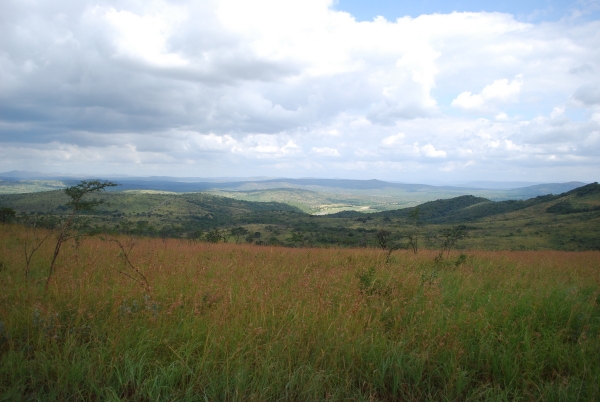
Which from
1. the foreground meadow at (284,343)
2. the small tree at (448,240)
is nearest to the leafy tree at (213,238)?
the small tree at (448,240)

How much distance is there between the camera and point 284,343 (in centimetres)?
344

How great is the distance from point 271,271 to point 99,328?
10.8 feet

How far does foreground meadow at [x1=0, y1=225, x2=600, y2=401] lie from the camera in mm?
2922

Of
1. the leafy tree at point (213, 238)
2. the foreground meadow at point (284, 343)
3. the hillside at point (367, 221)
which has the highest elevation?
the foreground meadow at point (284, 343)

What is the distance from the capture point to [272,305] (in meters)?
4.18

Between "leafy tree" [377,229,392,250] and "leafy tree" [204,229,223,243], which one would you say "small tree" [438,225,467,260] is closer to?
"leafy tree" [377,229,392,250]

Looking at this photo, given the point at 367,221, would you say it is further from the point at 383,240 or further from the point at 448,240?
the point at 448,240

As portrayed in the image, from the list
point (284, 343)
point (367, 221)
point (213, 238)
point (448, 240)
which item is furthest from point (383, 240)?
point (367, 221)

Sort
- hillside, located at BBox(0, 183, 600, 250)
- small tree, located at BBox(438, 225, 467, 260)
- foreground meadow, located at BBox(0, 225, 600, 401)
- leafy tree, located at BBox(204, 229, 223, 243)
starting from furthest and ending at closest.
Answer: hillside, located at BBox(0, 183, 600, 250) → leafy tree, located at BBox(204, 229, 223, 243) → small tree, located at BBox(438, 225, 467, 260) → foreground meadow, located at BBox(0, 225, 600, 401)

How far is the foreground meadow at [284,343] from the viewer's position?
9.59ft

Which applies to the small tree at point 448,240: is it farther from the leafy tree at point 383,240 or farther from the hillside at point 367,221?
the leafy tree at point 383,240

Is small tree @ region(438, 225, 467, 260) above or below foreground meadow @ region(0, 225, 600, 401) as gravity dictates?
below

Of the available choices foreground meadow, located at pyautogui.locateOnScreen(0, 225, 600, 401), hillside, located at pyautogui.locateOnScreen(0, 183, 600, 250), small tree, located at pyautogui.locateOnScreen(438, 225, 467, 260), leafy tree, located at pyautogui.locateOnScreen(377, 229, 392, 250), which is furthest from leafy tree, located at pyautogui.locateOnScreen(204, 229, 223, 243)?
foreground meadow, located at pyautogui.locateOnScreen(0, 225, 600, 401)

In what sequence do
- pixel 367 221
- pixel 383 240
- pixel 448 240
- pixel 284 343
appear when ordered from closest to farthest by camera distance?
1. pixel 284 343
2. pixel 448 240
3. pixel 383 240
4. pixel 367 221
